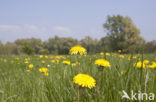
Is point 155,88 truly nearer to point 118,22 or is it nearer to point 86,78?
point 86,78

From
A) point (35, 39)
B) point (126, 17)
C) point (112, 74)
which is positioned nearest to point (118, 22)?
point (126, 17)

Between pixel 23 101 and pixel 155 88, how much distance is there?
1.21 metres

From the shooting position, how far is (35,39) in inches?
2598

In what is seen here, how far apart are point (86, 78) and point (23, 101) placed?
2.72ft

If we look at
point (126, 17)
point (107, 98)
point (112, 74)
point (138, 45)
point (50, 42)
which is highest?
point (126, 17)

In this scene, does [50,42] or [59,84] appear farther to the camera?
[50,42]

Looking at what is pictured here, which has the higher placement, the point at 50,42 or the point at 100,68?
the point at 50,42

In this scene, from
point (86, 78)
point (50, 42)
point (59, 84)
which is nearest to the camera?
point (86, 78)

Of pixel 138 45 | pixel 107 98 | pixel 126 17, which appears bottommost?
pixel 107 98

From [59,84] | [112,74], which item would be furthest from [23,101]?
[112,74]

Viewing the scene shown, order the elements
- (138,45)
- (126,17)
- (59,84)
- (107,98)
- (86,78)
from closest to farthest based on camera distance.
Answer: (86,78), (107,98), (138,45), (59,84), (126,17)

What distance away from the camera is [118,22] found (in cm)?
3142

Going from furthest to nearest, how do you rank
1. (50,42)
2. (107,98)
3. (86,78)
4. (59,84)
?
(50,42) < (59,84) < (107,98) < (86,78)

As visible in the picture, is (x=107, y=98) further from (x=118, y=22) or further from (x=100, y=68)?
(x=118, y=22)
